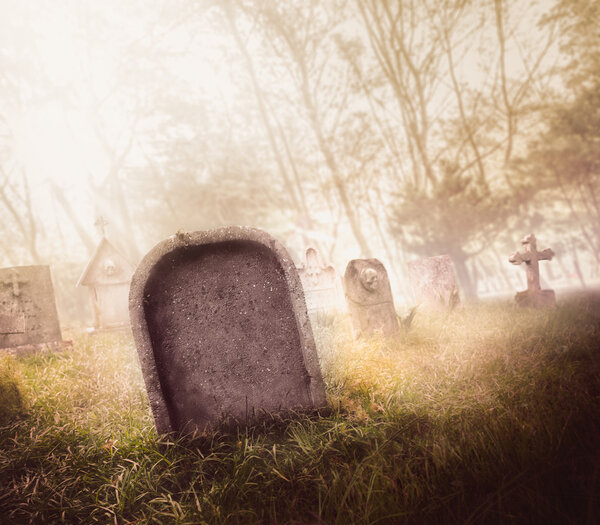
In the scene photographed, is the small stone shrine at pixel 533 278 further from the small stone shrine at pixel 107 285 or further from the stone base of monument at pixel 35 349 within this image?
the small stone shrine at pixel 107 285

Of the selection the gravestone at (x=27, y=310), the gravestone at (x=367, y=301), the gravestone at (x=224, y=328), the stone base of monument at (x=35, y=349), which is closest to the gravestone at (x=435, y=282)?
the gravestone at (x=367, y=301)

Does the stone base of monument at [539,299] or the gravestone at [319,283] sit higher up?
the gravestone at [319,283]

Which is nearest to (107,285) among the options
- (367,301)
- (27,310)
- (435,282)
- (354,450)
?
(27,310)

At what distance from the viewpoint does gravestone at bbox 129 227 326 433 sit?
2414 millimetres

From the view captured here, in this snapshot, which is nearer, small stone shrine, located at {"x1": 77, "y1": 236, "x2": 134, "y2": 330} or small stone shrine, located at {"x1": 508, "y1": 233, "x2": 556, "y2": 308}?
small stone shrine, located at {"x1": 508, "y1": 233, "x2": 556, "y2": 308}

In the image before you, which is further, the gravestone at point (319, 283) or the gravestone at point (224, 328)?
the gravestone at point (319, 283)

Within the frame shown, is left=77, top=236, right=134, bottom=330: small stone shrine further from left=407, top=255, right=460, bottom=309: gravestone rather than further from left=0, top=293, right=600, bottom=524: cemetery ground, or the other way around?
left=407, top=255, right=460, bottom=309: gravestone

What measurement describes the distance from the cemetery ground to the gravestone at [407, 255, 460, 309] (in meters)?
2.72

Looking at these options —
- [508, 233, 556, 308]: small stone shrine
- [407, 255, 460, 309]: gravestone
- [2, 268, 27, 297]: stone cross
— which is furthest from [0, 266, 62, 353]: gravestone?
[508, 233, 556, 308]: small stone shrine

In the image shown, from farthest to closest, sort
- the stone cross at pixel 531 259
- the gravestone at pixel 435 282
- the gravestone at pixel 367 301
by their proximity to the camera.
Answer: the gravestone at pixel 435 282
the stone cross at pixel 531 259
the gravestone at pixel 367 301

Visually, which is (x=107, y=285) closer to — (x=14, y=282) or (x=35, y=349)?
(x=14, y=282)

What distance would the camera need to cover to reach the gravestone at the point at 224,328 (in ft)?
7.92

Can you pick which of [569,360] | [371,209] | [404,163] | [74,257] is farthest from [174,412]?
[74,257]

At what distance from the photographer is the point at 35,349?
496cm
